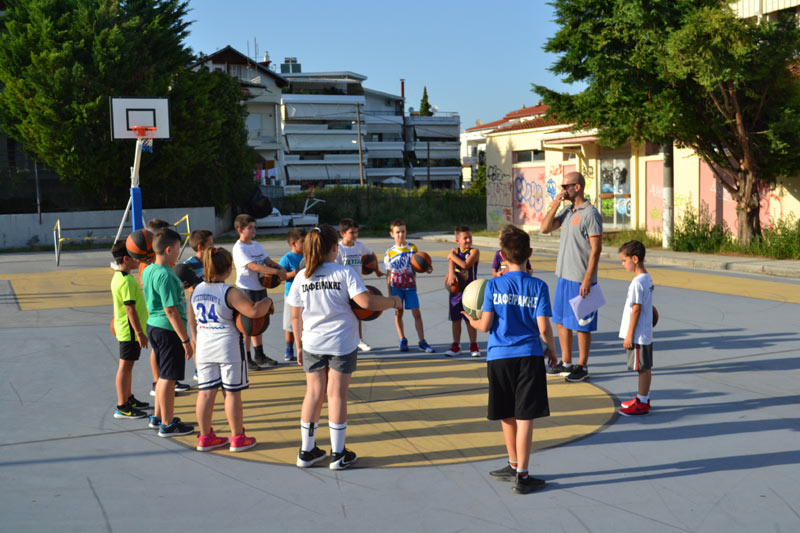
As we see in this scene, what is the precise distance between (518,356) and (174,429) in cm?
300

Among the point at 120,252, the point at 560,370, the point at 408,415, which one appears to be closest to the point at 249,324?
the point at 120,252

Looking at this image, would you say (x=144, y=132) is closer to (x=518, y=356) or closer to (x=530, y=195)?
(x=530, y=195)

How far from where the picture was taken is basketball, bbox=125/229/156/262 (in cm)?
690

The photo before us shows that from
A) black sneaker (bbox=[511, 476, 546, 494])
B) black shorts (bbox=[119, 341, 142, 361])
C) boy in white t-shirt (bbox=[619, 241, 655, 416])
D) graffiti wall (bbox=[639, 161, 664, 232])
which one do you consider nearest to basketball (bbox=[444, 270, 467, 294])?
boy in white t-shirt (bbox=[619, 241, 655, 416])

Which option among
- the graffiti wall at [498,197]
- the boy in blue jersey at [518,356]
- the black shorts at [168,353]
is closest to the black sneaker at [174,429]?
the black shorts at [168,353]

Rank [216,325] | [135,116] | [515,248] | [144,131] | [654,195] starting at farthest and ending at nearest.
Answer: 1. [654,195]
2. [135,116]
3. [144,131]
4. [216,325]
5. [515,248]

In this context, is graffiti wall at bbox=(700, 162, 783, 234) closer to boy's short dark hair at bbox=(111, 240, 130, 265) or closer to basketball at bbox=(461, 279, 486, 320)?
basketball at bbox=(461, 279, 486, 320)

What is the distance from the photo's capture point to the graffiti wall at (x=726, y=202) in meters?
20.0

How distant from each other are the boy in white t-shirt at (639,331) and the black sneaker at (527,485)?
6.24 ft

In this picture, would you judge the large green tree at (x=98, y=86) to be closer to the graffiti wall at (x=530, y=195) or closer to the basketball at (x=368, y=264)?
the graffiti wall at (x=530, y=195)

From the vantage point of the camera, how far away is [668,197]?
22.0 metres

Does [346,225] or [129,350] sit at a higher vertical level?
[346,225]

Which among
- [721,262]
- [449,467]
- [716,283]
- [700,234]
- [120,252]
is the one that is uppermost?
[120,252]

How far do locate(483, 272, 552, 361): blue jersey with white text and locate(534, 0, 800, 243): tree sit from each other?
14450 millimetres
